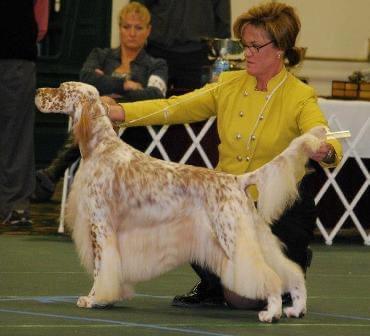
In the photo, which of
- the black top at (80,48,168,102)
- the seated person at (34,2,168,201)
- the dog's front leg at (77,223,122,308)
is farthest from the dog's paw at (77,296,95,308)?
the black top at (80,48,168,102)

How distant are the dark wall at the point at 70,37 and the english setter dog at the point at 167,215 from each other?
6.28 meters

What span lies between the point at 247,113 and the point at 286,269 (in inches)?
28.3

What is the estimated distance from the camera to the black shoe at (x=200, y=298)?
5.60m

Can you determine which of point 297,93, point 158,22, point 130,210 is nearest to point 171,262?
point 130,210

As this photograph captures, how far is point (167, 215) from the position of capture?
203 inches

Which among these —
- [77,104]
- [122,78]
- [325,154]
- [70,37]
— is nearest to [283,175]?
[325,154]

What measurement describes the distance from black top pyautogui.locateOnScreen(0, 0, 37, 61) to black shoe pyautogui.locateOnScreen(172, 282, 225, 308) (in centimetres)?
332

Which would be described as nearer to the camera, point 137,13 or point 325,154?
point 325,154

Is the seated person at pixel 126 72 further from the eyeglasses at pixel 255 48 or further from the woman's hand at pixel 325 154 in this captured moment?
the woman's hand at pixel 325 154

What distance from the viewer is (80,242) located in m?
5.30

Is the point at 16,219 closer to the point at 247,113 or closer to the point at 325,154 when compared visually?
the point at 247,113

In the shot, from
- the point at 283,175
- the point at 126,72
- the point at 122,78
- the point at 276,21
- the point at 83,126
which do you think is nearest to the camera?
the point at 283,175

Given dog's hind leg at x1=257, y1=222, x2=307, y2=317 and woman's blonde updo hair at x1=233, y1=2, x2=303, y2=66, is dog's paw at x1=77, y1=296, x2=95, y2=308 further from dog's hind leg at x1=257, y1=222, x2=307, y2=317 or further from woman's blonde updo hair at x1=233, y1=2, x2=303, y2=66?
woman's blonde updo hair at x1=233, y1=2, x2=303, y2=66

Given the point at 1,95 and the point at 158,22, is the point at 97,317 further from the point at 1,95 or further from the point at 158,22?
the point at 158,22
